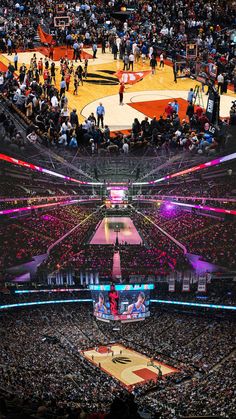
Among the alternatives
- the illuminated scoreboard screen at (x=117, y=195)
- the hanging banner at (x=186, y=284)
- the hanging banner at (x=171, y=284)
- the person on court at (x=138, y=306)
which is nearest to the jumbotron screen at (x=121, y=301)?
the person on court at (x=138, y=306)

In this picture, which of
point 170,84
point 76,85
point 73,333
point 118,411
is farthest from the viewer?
point 170,84

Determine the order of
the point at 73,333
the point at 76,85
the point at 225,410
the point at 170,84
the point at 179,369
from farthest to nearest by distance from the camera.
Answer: the point at 170,84, the point at 76,85, the point at 73,333, the point at 179,369, the point at 225,410

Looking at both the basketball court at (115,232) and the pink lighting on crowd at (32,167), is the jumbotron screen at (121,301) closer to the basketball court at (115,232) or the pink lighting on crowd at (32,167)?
the basketball court at (115,232)

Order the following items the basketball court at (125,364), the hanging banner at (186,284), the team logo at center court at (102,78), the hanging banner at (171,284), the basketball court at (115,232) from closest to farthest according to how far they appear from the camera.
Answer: the basketball court at (115,232)
the hanging banner at (171,284)
the hanging banner at (186,284)
the basketball court at (125,364)
the team logo at center court at (102,78)

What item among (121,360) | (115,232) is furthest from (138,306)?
(115,232)

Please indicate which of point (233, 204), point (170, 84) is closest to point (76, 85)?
point (170, 84)

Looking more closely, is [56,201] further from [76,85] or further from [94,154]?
[76,85]
